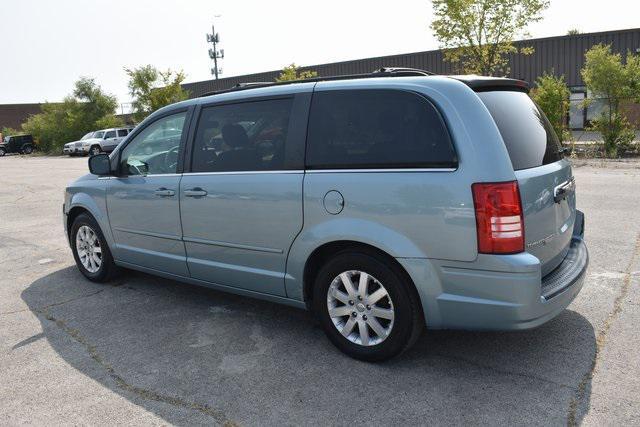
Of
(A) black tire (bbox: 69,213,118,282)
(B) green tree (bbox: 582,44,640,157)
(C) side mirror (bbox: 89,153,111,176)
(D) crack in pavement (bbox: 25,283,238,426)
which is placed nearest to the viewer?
(D) crack in pavement (bbox: 25,283,238,426)

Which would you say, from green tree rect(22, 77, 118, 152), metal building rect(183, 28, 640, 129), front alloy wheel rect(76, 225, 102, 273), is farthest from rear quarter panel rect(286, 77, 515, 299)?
green tree rect(22, 77, 118, 152)

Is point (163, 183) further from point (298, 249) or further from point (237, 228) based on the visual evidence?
point (298, 249)

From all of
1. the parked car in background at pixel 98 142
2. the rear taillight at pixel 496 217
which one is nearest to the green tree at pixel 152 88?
the parked car in background at pixel 98 142

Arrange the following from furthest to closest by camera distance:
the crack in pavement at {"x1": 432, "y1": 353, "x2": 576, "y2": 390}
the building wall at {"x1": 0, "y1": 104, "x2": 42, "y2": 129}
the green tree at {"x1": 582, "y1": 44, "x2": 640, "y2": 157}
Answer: the building wall at {"x1": 0, "y1": 104, "x2": 42, "y2": 129}
the green tree at {"x1": 582, "y1": 44, "x2": 640, "y2": 157}
the crack in pavement at {"x1": 432, "y1": 353, "x2": 576, "y2": 390}

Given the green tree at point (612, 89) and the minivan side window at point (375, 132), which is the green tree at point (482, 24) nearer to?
the green tree at point (612, 89)

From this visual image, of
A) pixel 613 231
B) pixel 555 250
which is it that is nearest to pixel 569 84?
pixel 613 231

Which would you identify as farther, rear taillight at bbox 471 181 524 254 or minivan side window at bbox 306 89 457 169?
minivan side window at bbox 306 89 457 169

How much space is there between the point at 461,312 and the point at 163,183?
2687mm

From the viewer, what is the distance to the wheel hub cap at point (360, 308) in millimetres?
3465

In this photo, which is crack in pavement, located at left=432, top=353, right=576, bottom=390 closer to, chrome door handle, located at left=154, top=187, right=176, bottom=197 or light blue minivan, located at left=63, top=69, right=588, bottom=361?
light blue minivan, located at left=63, top=69, right=588, bottom=361

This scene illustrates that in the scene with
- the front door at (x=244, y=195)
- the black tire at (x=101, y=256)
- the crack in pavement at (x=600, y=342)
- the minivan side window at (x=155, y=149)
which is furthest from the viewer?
the black tire at (x=101, y=256)

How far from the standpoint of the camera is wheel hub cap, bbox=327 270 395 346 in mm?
3465

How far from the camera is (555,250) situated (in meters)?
3.51

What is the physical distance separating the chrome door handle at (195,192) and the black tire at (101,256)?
1.55m
